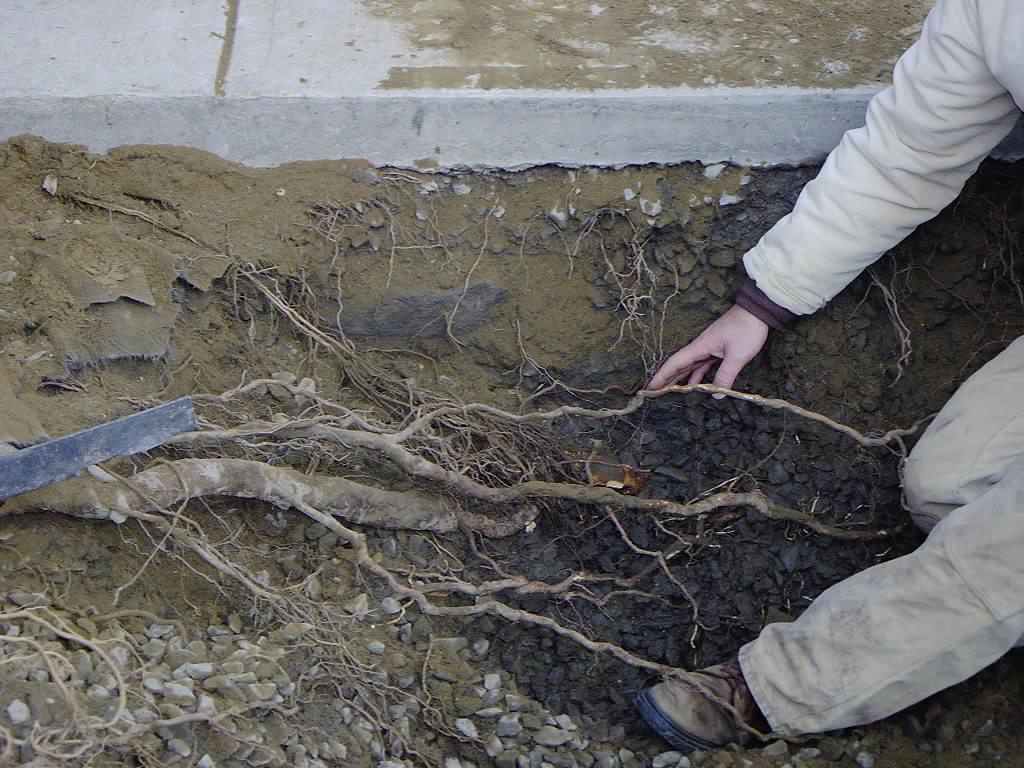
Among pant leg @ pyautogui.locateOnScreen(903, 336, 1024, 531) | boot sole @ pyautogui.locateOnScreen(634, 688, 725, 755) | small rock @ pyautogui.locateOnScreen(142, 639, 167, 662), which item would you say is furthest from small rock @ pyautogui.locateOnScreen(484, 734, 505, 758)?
pant leg @ pyautogui.locateOnScreen(903, 336, 1024, 531)

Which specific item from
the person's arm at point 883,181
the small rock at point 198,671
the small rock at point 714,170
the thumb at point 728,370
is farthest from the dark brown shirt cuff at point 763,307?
the small rock at point 198,671

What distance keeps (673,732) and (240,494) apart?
0.96m

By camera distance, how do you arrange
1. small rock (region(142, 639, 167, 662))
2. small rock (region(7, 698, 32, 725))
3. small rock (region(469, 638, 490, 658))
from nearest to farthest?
small rock (region(7, 698, 32, 725)) → small rock (region(142, 639, 167, 662)) → small rock (region(469, 638, 490, 658))

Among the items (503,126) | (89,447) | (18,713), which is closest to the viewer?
(18,713)

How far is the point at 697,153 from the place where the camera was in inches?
91.5

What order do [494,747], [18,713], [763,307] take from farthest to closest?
[763,307] → [494,747] → [18,713]

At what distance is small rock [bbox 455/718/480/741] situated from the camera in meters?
1.91

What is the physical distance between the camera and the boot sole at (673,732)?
1934 mm

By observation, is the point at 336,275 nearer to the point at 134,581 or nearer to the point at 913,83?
the point at 134,581

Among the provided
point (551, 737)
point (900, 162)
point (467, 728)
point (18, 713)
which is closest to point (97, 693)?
point (18, 713)

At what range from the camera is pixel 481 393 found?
96.9 inches

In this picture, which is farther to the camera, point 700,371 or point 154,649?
point 700,371

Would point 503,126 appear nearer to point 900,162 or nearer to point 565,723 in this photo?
point 900,162

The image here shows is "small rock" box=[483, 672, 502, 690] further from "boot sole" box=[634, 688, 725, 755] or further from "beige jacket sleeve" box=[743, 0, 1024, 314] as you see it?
"beige jacket sleeve" box=[743, 0, 1024, 314]
